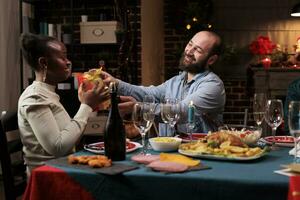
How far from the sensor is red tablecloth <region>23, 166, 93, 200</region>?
1483 millimetres

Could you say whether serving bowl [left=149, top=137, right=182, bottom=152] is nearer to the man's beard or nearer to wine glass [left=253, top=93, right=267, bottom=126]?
wine glass [left=253, top=93, right=267, bottom=126]

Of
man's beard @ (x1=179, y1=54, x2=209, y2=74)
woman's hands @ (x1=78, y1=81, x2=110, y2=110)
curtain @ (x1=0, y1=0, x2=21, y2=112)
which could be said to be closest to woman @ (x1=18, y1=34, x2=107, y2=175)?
woman's hands @ (x1=78, y1=81, x2=110, y2=110)

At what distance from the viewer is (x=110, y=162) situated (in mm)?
1541

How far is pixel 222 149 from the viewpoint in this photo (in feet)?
5.36

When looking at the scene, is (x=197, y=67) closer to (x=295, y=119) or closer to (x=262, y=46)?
(x=295, y=119)

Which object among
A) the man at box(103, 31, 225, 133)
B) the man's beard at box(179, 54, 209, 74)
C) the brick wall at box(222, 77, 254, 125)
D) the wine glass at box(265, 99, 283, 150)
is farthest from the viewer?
the brick wall at box(222, 77, 254, 125)

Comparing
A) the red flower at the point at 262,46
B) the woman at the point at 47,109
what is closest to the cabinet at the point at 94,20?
the red flower at the point at 262,46

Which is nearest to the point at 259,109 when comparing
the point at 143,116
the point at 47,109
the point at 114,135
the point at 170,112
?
the point at 170,112

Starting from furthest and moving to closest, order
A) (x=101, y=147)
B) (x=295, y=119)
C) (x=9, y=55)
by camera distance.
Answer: (x=9, y=55), (x=101, y=147), (x=295, y=119)

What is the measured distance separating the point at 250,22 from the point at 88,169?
14.4 ft

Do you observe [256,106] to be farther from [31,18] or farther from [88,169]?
[31,18]

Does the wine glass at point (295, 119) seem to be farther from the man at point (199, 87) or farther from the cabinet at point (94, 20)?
the cabinet at point (94, 20)

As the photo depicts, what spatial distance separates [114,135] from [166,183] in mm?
337

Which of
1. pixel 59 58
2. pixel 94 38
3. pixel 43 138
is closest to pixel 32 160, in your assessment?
pixel 43 138
